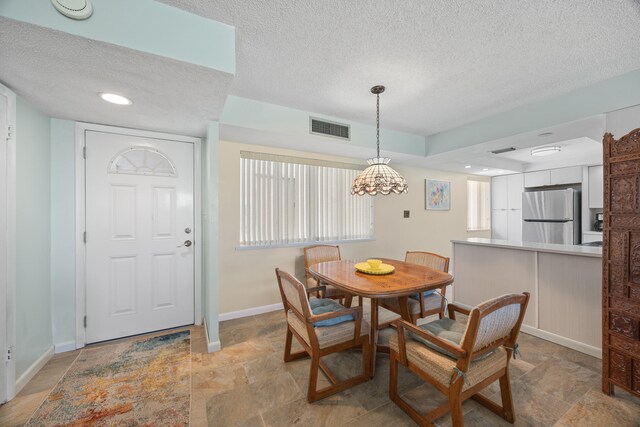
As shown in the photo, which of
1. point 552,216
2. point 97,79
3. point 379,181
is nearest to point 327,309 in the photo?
point 379,181

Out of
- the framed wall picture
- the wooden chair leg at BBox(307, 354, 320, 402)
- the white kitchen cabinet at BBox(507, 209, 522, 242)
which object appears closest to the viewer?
the wooden chair leg at BBox(307, 354, 320, 402)

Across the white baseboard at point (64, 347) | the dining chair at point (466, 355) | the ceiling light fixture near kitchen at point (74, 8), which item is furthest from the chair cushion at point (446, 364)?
the white baseboard at point (64, 347)

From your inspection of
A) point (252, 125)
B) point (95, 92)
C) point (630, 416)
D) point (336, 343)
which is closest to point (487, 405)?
point (630, 416)

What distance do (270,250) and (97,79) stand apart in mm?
2286

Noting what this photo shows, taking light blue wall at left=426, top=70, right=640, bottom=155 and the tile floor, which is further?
light blue wall at left=426, top=70, right=640, bottom=155

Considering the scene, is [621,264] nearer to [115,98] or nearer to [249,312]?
[249,312]

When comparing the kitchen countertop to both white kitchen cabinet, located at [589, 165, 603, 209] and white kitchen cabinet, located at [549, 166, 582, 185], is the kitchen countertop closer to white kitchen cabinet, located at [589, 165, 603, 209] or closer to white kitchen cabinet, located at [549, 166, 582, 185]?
white kitchen cabinet, located at [589, 165, 603, 209]

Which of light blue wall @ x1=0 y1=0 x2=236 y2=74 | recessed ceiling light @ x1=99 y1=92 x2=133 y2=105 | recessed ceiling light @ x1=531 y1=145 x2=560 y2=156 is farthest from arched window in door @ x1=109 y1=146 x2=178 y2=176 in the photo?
recessed ceiling light @ x1=531 y1=145 x2=560 y2=156

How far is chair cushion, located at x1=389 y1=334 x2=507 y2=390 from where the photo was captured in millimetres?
1320

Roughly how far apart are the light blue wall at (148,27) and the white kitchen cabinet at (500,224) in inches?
240

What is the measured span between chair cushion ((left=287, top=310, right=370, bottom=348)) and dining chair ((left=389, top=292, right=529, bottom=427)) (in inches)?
11.1

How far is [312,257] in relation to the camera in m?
3.29

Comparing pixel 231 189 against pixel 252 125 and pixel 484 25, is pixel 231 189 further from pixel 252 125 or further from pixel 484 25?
pixel 484 25

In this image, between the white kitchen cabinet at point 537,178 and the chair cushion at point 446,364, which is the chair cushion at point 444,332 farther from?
the white kitchen cabinet at point 537,178
